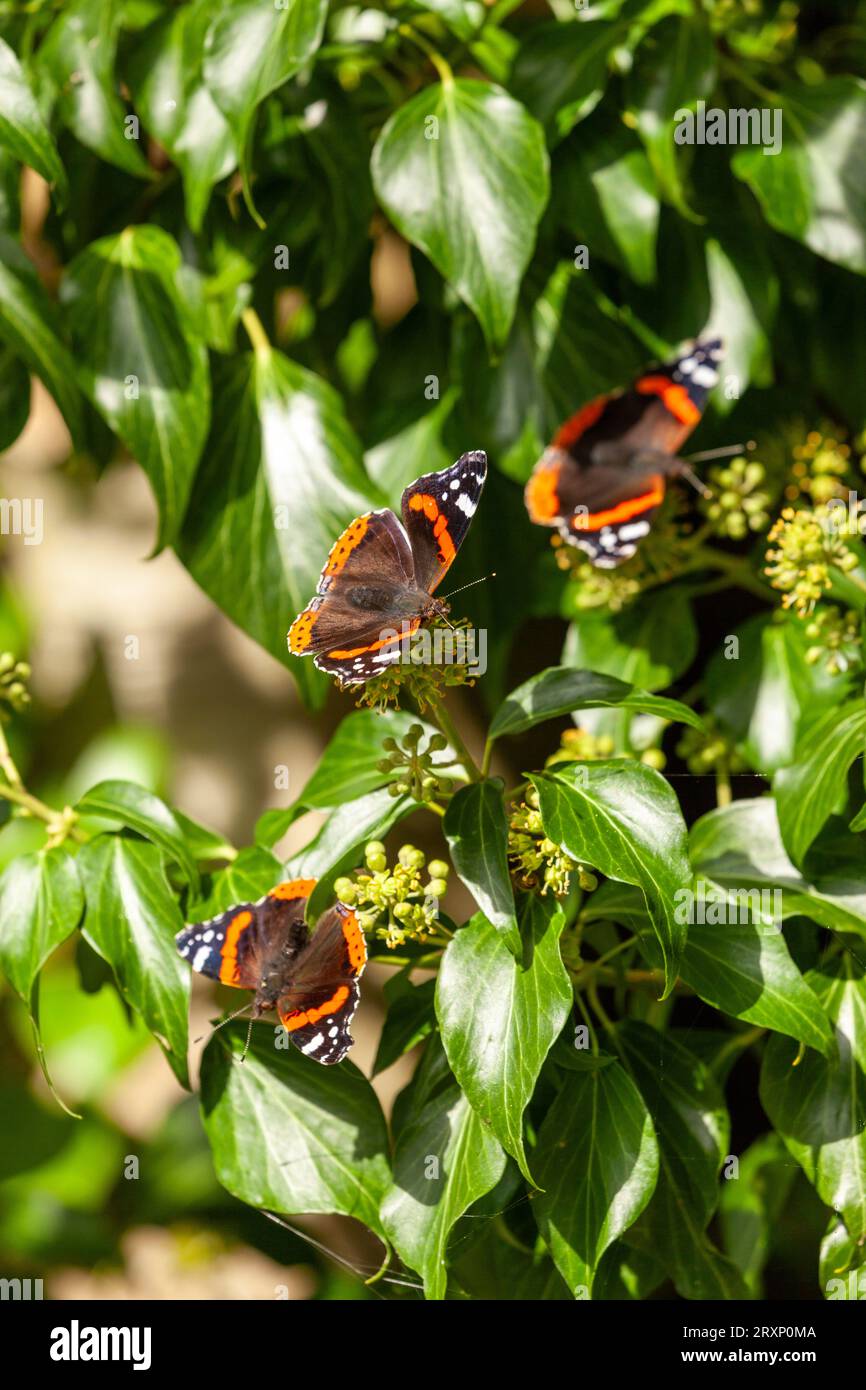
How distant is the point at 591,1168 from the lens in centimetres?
85

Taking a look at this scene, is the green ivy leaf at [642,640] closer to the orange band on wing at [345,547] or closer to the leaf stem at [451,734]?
the leaf stem at [451,734]

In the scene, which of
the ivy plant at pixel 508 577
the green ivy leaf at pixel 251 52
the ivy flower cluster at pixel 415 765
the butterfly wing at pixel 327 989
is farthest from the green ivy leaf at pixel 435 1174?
the green ivy leaf at pixel 251 52

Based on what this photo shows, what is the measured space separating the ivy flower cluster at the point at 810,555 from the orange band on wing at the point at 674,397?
4.2 inches

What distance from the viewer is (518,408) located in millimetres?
1094

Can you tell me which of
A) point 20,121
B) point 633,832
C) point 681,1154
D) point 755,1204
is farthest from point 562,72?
point 755,1204

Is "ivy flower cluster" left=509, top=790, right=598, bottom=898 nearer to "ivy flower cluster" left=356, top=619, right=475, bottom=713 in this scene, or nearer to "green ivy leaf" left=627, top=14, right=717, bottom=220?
"ivy flower cluster" left=356, top=619, right=475, bottom=713

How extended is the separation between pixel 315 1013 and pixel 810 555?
0.50m

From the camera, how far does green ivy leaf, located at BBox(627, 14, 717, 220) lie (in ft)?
3.35

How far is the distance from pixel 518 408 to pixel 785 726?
1.18 feet

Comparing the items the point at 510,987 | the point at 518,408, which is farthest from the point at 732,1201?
the point at 518,408

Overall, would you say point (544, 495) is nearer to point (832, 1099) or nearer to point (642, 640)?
point (642, 640)

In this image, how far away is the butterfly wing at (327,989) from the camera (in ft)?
2.56

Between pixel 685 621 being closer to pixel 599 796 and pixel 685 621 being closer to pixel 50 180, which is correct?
pixel 599 796
